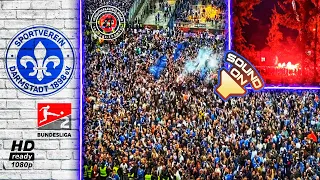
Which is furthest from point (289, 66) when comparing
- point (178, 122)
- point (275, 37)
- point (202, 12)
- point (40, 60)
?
point (40, 60)

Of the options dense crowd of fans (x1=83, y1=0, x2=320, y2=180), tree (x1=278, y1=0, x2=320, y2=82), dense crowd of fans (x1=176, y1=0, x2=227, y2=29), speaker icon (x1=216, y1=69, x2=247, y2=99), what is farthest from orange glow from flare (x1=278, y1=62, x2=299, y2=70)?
dense crowd of fans (x1=176, y1=0, x2=227, y2=29)

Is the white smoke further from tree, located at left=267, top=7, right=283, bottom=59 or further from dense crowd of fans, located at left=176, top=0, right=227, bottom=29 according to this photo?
tree, located at left=267, top=7, right=283, bottom=59

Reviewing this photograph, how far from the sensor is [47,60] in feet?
11.8

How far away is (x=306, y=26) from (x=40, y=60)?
176cm

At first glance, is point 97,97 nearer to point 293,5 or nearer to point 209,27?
point 209,27

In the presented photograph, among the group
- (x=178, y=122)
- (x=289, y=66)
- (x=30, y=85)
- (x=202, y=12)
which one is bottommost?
(x=178, y=122)

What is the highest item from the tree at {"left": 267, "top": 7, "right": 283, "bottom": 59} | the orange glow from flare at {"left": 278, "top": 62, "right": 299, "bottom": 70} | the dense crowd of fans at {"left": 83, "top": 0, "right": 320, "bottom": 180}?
the tree at {"left": 267, "top": 7, "right": 283, "bottom": 59}

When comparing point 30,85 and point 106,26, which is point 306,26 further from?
point 30,85

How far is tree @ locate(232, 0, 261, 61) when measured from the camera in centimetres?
354

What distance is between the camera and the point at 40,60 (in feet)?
11.9

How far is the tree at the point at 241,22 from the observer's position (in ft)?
11.6

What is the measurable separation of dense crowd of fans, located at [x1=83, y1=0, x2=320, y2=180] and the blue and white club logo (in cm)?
16

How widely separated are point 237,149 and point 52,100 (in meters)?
1.27

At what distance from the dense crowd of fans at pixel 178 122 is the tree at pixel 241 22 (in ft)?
0.35
